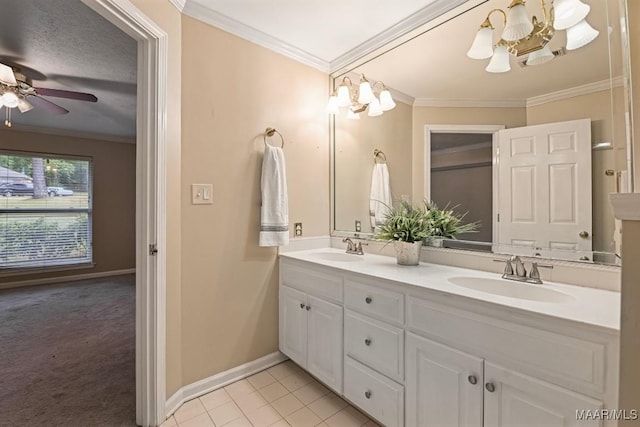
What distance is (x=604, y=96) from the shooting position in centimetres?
119

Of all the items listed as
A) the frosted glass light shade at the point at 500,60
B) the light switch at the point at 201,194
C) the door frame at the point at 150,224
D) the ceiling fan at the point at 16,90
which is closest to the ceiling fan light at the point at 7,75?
the ceiling fan at the point at 16,90

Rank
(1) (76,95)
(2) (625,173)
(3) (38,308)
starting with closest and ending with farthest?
(2) (625,173) → (1) (76,95) → (3) (38,308)

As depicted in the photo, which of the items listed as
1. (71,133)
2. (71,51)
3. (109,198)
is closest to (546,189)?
(71,51)

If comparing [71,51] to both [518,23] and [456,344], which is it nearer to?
[518,23]

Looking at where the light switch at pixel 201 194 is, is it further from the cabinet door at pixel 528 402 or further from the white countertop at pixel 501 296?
the cabinet door at pixel 528 402

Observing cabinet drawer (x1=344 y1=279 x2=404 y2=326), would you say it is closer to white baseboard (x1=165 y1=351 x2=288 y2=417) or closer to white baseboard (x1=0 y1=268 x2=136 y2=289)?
white baseboard (x1=165 y1=351 x2=288 y2=417)

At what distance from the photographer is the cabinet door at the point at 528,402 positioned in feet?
2.76

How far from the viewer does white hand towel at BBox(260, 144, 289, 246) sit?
192 centimetres

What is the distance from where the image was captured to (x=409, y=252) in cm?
162

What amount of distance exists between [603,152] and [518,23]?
0.71 metres

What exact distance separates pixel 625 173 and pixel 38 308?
4943mm

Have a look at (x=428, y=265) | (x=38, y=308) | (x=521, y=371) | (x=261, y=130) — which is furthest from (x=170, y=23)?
(x=38, y=308)

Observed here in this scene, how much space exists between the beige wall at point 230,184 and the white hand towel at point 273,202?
79 millimetres

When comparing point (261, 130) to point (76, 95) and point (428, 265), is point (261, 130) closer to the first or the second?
point (428, 265)
